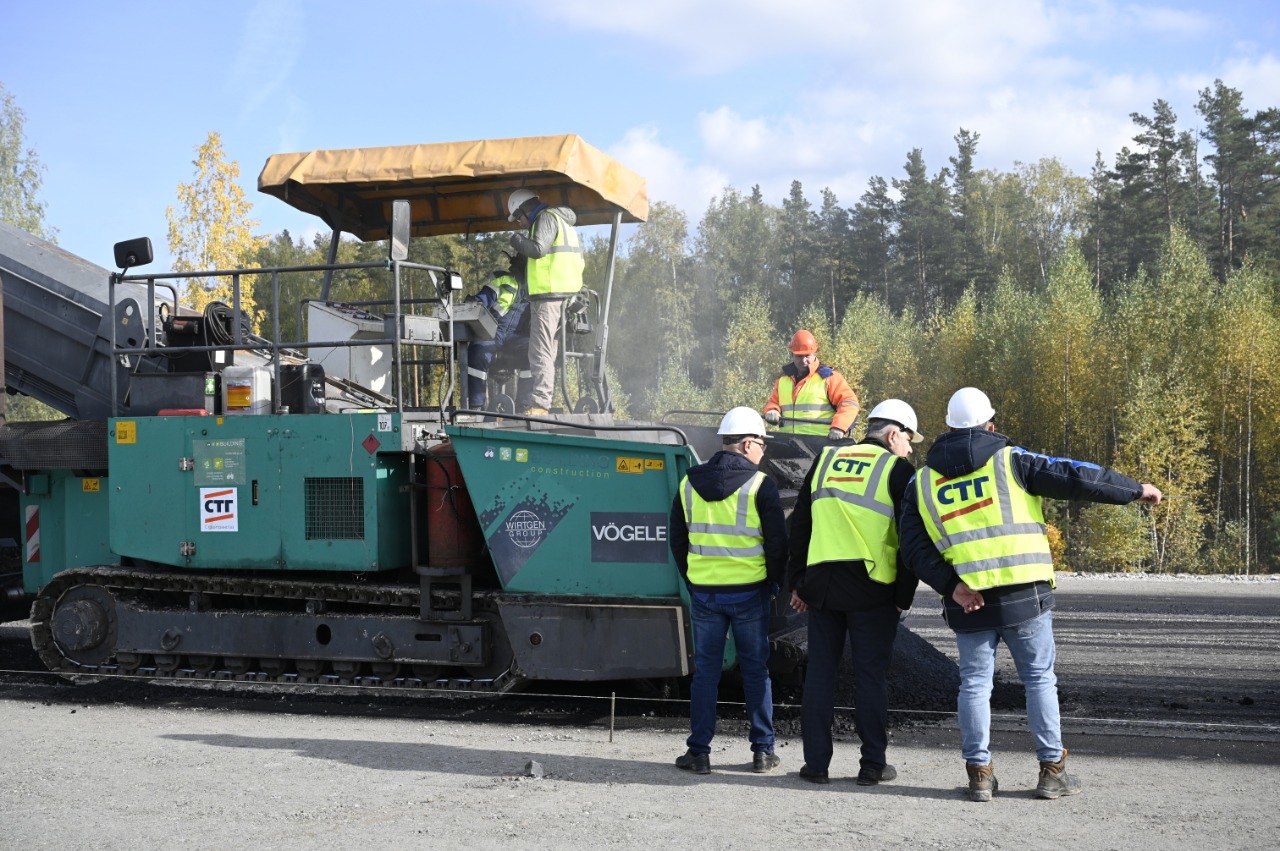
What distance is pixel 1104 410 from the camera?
132ft

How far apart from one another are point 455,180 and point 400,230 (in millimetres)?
1308

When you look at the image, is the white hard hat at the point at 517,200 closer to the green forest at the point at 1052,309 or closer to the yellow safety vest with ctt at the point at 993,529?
the green forest at the point at 1052,309

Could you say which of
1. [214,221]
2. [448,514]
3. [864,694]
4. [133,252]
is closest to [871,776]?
[864,694]

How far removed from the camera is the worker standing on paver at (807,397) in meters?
9.78

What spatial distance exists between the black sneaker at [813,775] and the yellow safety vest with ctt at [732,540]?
989mm

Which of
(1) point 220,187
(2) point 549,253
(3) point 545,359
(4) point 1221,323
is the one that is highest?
(1) point 220,187

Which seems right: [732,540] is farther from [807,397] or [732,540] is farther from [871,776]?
[807,397]

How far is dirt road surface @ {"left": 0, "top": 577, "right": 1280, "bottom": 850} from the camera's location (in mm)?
5047

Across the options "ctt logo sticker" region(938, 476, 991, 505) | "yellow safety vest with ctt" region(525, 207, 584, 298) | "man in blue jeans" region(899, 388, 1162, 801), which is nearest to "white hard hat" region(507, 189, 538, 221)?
"yellow safety vest with ctt" region(525, 207, 584, 298)

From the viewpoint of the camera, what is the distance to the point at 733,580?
6164 millimetres

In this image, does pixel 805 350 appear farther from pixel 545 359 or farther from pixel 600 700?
pixel 600 700

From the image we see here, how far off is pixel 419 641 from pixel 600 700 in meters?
1.31

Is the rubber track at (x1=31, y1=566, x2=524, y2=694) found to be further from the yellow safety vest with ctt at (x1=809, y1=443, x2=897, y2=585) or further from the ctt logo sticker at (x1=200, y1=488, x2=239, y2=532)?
the yellow safety vest with ctt at (x1=809, y1=443, x2=897, y2=585)

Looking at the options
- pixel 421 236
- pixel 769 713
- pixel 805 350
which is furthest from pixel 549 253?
pixel 769 713
